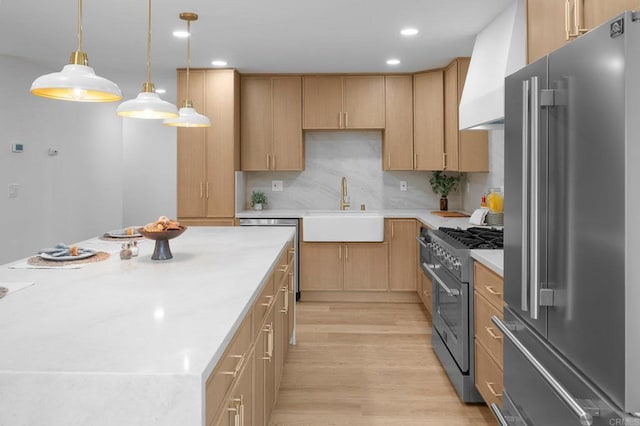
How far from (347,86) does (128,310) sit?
4157 mm

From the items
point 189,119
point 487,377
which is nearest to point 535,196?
point 487,377

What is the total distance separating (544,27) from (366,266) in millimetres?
3341

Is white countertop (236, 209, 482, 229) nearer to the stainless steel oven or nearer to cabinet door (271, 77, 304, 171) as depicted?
cabinet door (271, 77, 304, 171)

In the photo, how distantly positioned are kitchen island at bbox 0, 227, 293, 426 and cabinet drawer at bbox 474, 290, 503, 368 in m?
1.12

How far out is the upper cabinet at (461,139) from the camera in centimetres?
460

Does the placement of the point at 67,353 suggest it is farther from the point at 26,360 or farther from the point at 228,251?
the point at 228,251

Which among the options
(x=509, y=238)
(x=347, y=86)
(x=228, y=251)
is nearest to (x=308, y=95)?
(x=347, y=86)

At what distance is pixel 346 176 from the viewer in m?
5.63

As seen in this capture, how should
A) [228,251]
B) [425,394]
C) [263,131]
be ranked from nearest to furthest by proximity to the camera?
[228,251]
[425,394]
[263,131]

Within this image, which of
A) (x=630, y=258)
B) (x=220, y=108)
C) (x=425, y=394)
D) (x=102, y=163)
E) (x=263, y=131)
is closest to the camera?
(x=630, y=258)

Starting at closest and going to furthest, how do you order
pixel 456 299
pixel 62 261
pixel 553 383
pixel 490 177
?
pixel 553 383
pixel 62 261
pixel 456 299
pixel 490 177

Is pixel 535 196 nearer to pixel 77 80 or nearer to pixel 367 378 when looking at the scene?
pixel 77 80

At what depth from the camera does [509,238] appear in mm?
1778

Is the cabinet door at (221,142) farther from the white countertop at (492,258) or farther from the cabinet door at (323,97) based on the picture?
the white countertop at (492,258)
